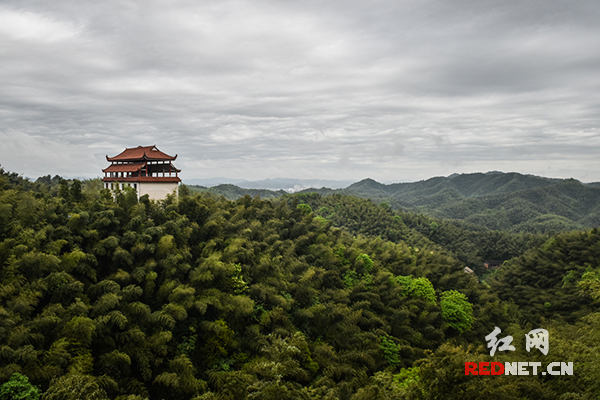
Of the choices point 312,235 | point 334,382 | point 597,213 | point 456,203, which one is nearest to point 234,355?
point 334,382

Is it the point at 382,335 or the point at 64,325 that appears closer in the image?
the point at 64,325

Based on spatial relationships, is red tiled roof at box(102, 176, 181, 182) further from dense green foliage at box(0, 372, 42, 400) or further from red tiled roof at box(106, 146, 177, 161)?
dense green foliage at box(0, 372, 42, 400)

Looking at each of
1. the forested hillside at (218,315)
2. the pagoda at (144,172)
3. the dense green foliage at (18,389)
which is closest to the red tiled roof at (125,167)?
the pagoda at (144,172)

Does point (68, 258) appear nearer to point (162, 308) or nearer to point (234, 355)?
point (162, 308)

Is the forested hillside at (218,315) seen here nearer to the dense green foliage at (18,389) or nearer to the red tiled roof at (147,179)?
the dense green foliage at (18,389)

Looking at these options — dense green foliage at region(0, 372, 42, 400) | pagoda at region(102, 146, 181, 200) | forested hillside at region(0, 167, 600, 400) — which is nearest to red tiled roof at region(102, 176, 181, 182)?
pagoda at region(102, 146, 181, 200)
